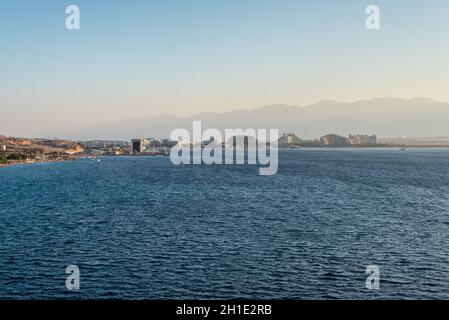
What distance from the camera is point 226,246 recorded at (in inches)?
1302

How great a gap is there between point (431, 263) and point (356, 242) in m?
6.36

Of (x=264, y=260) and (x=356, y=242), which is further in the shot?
(x=356, y=242)

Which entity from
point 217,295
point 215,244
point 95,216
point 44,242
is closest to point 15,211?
point 95,216

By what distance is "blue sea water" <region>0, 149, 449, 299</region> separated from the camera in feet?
80.6

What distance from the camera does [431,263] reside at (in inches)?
1143

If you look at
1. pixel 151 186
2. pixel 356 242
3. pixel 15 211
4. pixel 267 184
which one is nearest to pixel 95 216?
pixel 15 211

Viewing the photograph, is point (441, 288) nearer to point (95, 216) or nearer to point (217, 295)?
point (217, 295)

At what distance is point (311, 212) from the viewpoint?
4862 cm

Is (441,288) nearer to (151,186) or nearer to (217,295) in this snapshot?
(217,295)

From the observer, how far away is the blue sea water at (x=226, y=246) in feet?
80.6
